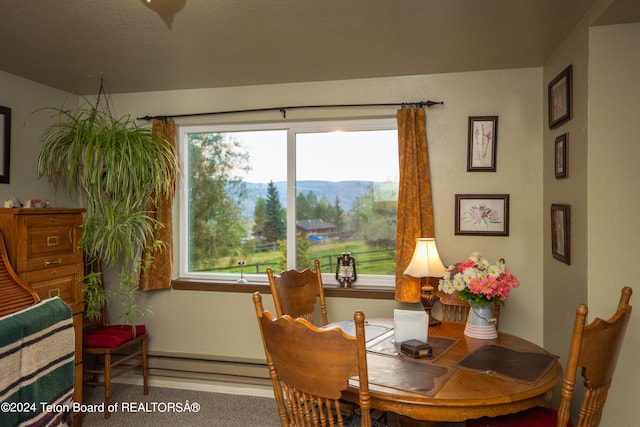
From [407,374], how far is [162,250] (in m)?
2.44

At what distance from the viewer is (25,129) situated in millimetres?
3391

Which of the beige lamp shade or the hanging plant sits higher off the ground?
the hanging plant

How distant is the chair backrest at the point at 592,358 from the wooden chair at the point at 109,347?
284 cm

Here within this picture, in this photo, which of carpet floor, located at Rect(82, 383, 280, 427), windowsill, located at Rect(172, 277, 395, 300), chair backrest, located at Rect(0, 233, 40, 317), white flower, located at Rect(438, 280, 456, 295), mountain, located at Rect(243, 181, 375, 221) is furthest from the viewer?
mountain, located at Rect(243, 181, 375, 221)

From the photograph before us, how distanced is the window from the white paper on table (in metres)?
1.27

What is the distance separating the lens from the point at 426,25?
2402mm

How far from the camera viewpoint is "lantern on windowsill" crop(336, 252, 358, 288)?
11.3 ft

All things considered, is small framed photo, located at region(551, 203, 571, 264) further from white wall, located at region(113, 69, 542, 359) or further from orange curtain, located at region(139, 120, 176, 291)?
orange curtain, located at region(139, 120, 176, 291)

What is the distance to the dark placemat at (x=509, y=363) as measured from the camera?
181 centimetres

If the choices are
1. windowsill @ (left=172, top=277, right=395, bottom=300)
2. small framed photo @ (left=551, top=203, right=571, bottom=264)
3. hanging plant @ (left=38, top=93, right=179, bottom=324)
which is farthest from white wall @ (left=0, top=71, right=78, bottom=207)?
small framed photo @ (left=551, top=203, right=571, bottom=264)

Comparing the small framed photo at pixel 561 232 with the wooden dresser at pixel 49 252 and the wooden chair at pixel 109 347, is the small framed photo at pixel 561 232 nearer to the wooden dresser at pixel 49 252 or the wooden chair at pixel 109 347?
the wooden chair at pixel 109 347

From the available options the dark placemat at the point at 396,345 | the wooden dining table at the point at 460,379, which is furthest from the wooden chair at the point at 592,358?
the dark placemat at the point at 396,345

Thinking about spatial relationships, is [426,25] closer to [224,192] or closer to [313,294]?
[313,294]

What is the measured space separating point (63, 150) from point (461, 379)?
3.07 metres
